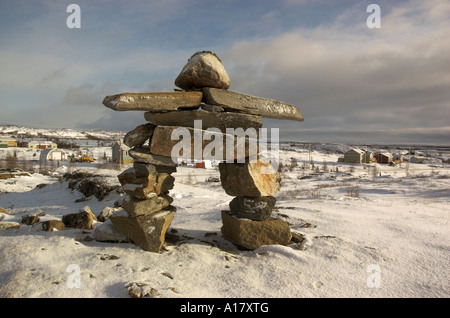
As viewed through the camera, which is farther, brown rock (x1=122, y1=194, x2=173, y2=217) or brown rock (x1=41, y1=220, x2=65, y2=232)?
brown rock (x1=41, y1=220, x2=65, y2=232)

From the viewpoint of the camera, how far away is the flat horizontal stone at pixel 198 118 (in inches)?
180


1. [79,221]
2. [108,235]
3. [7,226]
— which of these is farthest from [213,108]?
[7,226]

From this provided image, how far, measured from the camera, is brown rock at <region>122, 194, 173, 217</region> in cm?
445

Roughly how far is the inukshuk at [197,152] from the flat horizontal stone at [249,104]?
0.02 meters

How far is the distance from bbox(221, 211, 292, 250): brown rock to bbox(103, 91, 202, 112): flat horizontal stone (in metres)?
2.28

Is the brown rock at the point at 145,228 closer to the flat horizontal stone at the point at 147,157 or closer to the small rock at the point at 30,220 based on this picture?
the flat horizontal stone at the point at 147,157

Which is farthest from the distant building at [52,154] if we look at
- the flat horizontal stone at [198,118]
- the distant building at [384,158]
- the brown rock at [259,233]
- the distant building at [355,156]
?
the distant building at [384,158]

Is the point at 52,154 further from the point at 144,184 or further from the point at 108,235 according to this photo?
the point at 144,184

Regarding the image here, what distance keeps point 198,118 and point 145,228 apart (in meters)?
2.00

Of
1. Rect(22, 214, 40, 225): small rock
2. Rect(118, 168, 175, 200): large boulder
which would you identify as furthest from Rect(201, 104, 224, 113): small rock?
Rect(22, 214, 40, 225): small rock

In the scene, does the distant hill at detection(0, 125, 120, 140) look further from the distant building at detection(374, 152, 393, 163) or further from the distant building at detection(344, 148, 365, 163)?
the distant building at detection(374, 152, 393, 163)

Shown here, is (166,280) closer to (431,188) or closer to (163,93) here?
(163,93)
